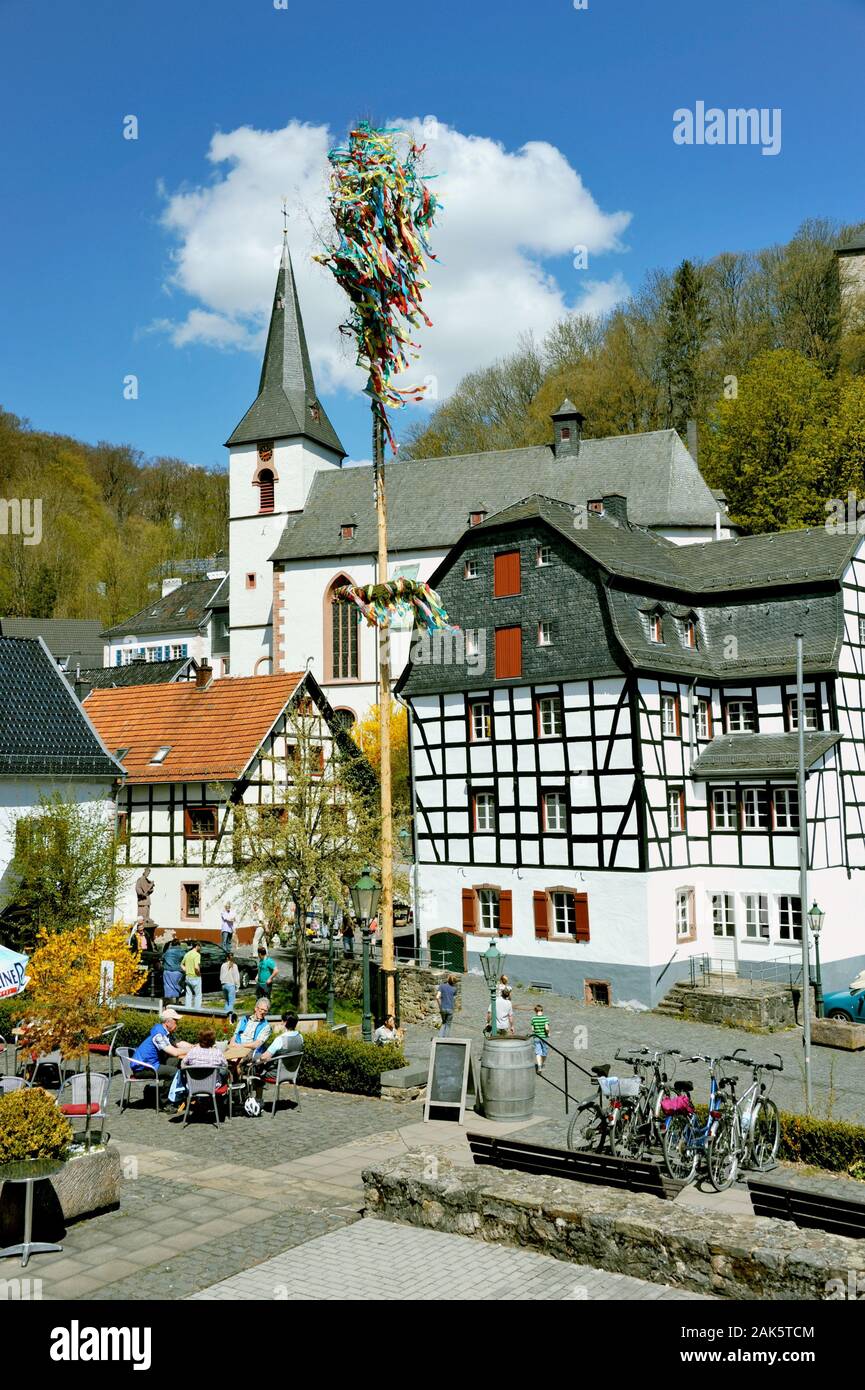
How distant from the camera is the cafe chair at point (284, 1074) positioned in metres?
15.7

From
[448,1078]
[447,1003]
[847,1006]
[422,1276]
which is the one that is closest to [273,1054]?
[448,1078]

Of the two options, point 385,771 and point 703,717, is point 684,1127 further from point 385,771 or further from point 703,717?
point 703,717

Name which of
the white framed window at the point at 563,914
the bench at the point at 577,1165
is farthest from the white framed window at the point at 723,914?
the bench at the point at 577,1165

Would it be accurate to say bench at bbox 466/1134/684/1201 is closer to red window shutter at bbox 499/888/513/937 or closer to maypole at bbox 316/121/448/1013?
maypole at bbox 316/121/448/1013

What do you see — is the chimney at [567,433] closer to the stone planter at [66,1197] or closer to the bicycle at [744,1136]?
the bicycle at [744,1136]

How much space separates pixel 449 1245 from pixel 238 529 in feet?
167

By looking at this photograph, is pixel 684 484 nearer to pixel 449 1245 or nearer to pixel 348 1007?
pixel 348 1007

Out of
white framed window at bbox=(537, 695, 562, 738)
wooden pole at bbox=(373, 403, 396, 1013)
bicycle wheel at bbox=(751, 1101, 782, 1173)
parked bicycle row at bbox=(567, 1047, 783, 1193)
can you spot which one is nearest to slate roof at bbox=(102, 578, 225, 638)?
white framed window at bbox=(537, 695, 562, 738)

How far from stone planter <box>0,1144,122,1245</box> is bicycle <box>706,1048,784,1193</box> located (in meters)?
5.85

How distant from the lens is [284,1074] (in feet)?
52.3

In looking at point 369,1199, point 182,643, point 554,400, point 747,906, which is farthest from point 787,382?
point 369,1199

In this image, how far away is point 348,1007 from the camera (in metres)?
25.9

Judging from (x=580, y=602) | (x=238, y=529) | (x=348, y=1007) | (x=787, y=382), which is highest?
(x=787, y=382)

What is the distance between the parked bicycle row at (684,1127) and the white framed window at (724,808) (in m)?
17.2
